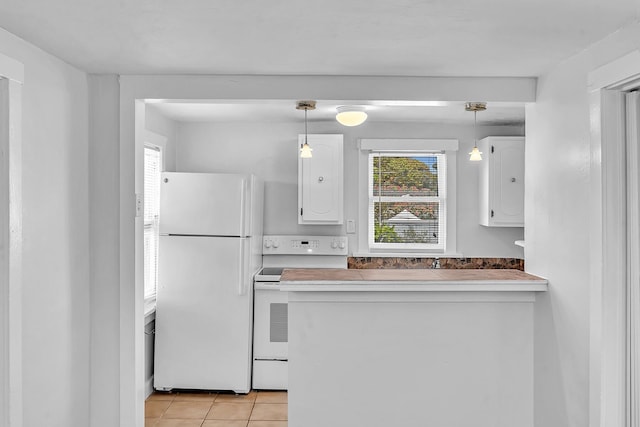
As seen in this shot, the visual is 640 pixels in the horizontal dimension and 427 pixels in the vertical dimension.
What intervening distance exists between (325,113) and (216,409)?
2.39m

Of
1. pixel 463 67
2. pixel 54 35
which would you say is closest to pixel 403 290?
pixel 463 67

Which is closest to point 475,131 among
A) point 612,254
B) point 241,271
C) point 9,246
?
point 241,271

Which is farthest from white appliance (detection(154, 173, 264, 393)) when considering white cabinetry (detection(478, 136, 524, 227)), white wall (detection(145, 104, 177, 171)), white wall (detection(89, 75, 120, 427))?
white cabinetry (detection(478, 136, 524, 227))

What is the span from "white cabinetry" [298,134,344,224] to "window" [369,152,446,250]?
416 mm

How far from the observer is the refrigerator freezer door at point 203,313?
395 cm

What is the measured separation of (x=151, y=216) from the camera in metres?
4.20

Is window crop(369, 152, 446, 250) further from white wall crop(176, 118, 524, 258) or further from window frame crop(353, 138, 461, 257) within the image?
white wall crop(176, 118, 524, 258)

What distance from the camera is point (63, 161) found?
2.57 metres

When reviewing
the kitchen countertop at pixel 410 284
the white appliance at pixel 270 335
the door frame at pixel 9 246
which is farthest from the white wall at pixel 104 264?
the white appliance at pixel 270 335

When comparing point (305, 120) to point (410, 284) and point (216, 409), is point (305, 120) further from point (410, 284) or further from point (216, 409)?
point (216, 409)

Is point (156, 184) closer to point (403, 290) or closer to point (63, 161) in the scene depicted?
point (63, 161)

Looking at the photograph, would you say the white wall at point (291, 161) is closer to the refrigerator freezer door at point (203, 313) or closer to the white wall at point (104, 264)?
the refrigerator freezer door at point (203, 313)

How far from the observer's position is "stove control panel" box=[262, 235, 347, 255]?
182 inches

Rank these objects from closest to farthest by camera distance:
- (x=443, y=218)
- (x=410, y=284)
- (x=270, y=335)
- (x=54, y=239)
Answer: (x=54, y=239) → (x=410, y=284) → (x=270, y=335) → (x=443, y=218)
